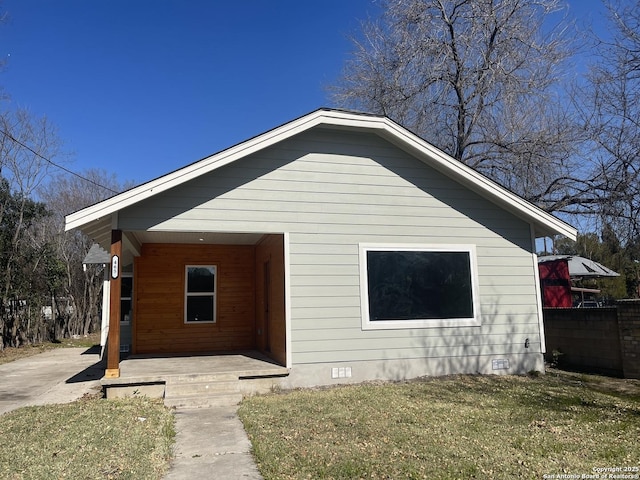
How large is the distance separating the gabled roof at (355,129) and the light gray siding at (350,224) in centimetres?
23

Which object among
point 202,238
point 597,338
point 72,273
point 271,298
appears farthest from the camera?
point 72,273

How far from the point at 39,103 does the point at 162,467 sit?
705 inches

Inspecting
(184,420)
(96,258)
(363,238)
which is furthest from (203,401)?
(96,258)

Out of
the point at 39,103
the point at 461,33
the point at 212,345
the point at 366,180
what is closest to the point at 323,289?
the point at 366,180

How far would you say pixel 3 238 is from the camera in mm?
15539

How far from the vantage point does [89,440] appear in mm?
4938

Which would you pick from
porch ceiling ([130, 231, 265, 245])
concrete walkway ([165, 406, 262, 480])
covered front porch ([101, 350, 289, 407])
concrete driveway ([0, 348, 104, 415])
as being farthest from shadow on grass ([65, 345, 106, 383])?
concrete walkway ([165, 406, 262, 480])

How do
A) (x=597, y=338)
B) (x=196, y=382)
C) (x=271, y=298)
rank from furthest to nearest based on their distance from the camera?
(x=271, y=298), (x=597, y=338), (x=196, y=382)

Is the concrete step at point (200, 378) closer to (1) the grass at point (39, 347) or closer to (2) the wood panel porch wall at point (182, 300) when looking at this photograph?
(2) the wood panel porch wall at point (182, 300)

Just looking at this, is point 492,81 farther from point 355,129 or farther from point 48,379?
point 48,379

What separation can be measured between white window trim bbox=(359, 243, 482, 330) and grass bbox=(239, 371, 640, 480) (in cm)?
101

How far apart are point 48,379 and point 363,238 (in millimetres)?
7150

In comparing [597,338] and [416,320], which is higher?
[416,320]

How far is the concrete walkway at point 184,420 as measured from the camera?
4176 millimetres
